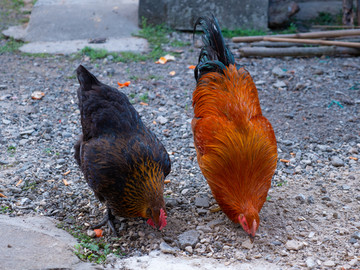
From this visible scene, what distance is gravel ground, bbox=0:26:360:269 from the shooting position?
12.9 ft

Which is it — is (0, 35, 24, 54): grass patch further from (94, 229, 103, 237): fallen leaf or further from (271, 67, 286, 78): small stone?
(94, 229, 103, 237): fallen leaf

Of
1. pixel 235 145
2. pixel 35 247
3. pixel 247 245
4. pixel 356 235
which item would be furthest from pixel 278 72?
pixel 35 247

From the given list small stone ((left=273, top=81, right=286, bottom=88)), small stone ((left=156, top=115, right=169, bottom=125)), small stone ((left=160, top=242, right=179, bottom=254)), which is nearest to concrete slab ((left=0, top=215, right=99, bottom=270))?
small stone ((left=160, top=242, right=179, bottom=254))

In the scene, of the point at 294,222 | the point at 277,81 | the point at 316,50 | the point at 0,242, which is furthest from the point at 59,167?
the point at 316,50

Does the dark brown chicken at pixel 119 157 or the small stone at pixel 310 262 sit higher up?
the dark brown chicken at pixel 119 157

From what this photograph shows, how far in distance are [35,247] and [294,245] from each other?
2.36 metres

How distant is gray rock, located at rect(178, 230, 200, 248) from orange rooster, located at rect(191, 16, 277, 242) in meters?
0.40

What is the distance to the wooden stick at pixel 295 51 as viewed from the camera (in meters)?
8.39

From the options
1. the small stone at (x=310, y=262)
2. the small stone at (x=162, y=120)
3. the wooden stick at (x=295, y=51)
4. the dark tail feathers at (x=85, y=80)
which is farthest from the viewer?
the wooden stick at (x=295, y=51)

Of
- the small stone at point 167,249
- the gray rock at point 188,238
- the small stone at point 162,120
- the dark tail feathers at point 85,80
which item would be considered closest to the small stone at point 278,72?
the small stone at point 162,120

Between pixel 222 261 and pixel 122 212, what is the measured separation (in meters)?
1.10

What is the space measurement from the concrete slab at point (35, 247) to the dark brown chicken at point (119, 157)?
0.61m

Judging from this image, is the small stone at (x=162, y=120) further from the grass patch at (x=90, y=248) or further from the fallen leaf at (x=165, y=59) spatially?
the grass patch at (x=90, y=248)

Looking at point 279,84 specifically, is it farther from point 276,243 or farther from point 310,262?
point 310,262
